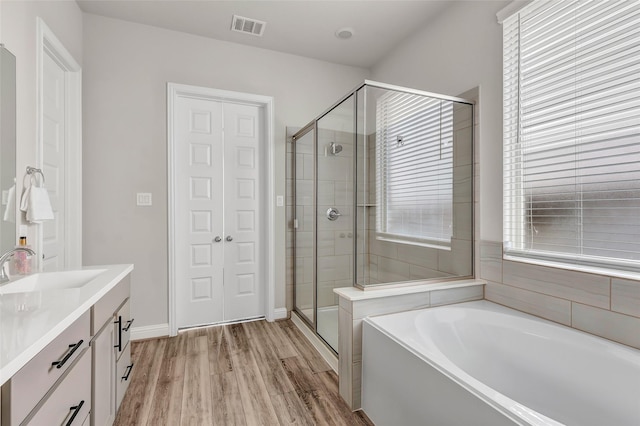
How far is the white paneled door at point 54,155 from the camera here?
2.05m

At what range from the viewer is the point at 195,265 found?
9.50 ft

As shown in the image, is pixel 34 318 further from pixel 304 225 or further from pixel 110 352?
pixel 304 225

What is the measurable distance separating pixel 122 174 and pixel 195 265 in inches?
39.5

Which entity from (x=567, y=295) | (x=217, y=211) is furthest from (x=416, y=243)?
(x=217, y=211)

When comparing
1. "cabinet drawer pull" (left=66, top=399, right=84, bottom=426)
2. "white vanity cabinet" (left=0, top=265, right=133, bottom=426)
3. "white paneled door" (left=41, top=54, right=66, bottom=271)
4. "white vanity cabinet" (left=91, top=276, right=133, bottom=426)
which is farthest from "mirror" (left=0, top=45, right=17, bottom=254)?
"cabinet drawer pull" (left=66, top=399, right=84, bottom=426)

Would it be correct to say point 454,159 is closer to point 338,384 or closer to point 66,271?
point 338,384

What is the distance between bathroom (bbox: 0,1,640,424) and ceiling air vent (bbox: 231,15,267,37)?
86mm

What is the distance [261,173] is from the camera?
3.11 m

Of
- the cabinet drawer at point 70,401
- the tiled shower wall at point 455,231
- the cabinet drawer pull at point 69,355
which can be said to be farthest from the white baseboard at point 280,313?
the cabinet drawer pull at point 69,355

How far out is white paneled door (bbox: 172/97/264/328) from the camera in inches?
112

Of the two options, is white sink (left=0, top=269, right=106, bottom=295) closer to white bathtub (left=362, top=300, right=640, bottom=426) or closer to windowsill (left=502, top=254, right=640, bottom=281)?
white bathtub (left=362, top=300, right=640, bottom=426)

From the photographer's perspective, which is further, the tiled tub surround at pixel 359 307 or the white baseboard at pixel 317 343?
the white baseboard at pixel 317 343

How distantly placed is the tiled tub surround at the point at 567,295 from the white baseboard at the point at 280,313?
1.87m

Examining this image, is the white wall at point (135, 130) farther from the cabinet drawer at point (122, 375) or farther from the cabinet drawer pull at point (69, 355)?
the cabinet drawer pull at point (69, 355)
